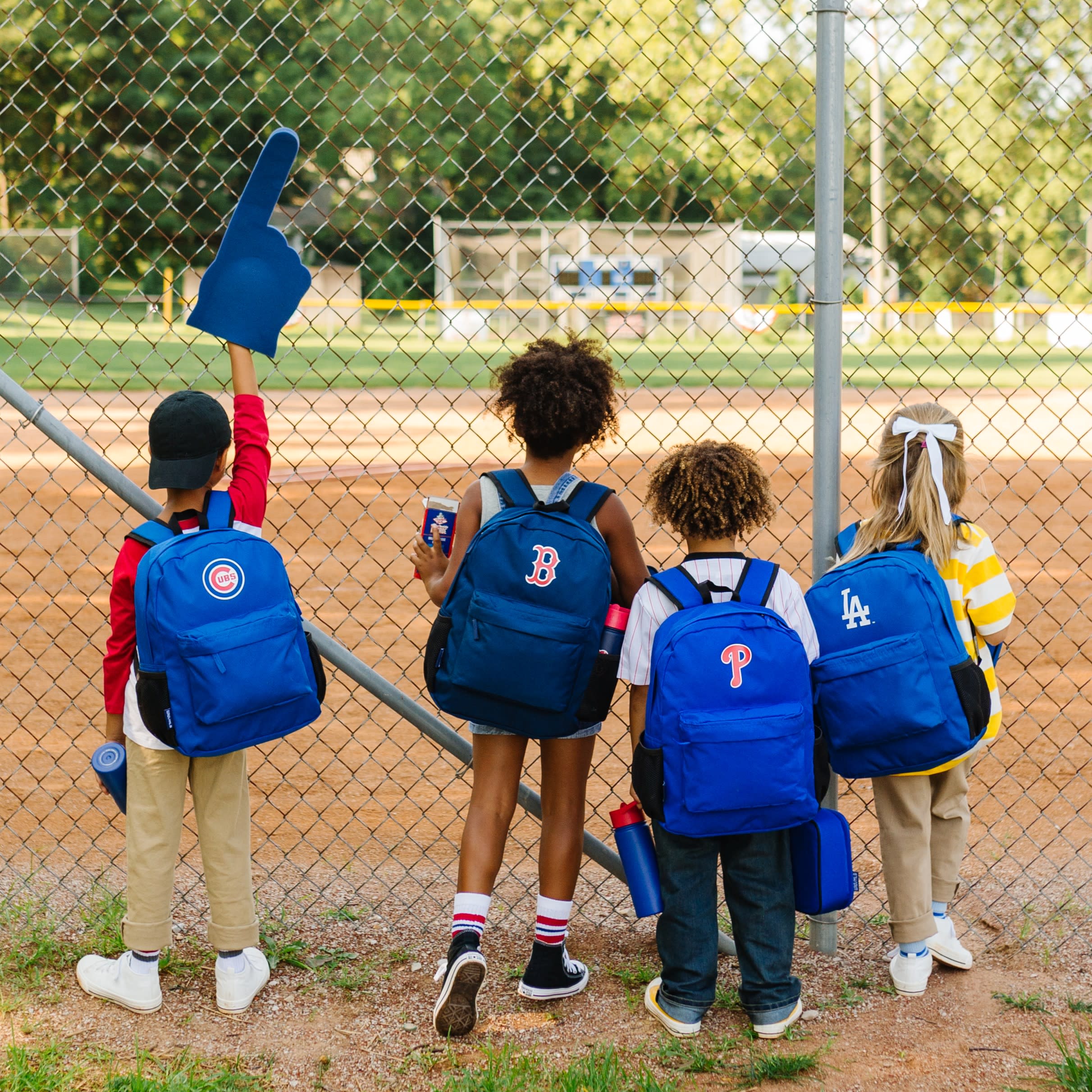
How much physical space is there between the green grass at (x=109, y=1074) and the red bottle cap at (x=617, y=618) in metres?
1.30

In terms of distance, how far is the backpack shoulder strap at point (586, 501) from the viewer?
288 centimetres

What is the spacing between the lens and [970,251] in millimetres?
40969

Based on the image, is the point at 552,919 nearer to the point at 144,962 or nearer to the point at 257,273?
the point at 144,962

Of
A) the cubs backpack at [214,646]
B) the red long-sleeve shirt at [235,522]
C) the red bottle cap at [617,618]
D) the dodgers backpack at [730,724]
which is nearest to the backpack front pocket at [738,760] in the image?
the dodgers backpack at [730,724]

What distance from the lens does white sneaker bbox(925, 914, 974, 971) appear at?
318cm

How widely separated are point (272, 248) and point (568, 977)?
78.3 inches

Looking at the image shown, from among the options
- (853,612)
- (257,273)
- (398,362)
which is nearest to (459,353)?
(257,273)

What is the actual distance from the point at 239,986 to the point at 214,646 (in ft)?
3.05

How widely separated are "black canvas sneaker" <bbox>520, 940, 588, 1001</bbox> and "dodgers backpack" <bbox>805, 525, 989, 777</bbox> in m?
0.86

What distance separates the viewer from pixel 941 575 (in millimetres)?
2990

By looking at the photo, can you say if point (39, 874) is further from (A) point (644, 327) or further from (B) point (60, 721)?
(A) point (644, 327)

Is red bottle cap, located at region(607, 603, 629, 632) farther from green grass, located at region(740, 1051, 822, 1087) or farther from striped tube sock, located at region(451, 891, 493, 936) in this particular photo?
green grass, located at region(740, 1051, 822, 1087)

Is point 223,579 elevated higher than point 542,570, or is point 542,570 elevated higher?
point 542,570

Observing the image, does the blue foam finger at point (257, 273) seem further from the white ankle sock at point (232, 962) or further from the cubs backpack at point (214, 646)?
the white ankle sock at point (232, 962)
